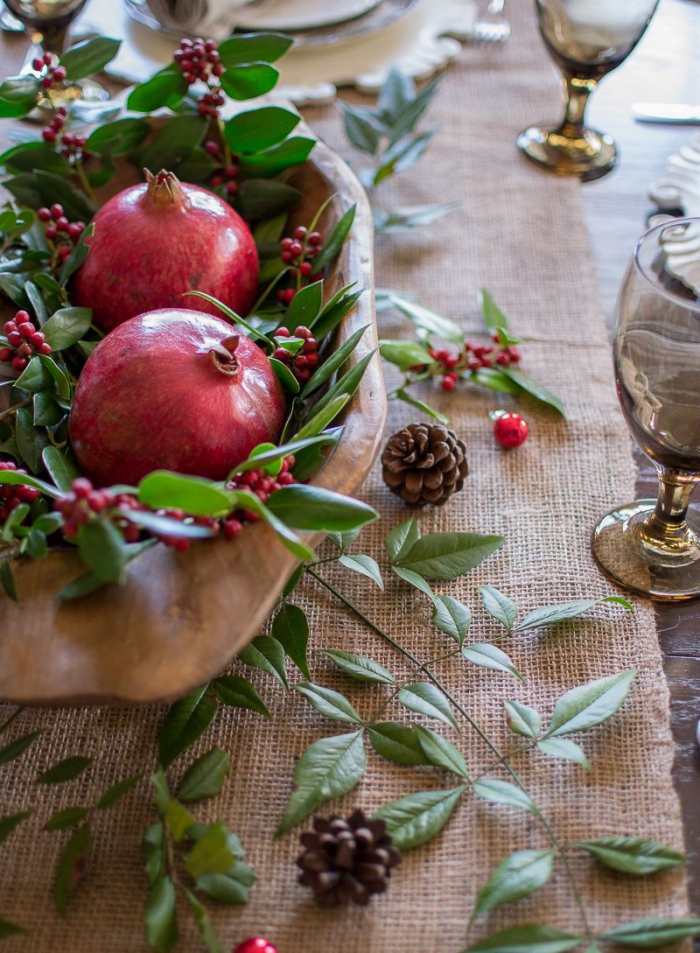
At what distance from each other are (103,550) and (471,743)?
23 centimetres

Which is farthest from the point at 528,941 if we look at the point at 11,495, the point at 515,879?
the point at 11,495

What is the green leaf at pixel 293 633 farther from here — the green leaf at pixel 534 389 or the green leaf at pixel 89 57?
Answer: the green leaf at pixel 89 57

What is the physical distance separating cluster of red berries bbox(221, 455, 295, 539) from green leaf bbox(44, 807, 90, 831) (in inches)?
6.3

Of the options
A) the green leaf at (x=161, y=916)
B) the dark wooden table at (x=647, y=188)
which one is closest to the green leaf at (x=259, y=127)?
the dark wooden table at (x=647, y=188)

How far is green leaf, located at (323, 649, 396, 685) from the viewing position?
0.56m

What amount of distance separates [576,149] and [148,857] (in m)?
0.81

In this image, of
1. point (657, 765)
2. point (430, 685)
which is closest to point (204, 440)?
point (430, 685)

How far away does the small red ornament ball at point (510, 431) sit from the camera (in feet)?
2.35

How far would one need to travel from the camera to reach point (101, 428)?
1.75 feet

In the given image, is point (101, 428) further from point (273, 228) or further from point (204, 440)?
point (273, 228)

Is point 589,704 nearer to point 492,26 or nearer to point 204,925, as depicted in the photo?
point 204,925

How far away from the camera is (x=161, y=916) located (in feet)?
1.47

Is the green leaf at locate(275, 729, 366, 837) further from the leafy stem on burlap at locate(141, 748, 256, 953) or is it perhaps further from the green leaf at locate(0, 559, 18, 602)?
the green leaf at locate(0, 559, 18, 602)

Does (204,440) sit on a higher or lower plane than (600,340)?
higher
